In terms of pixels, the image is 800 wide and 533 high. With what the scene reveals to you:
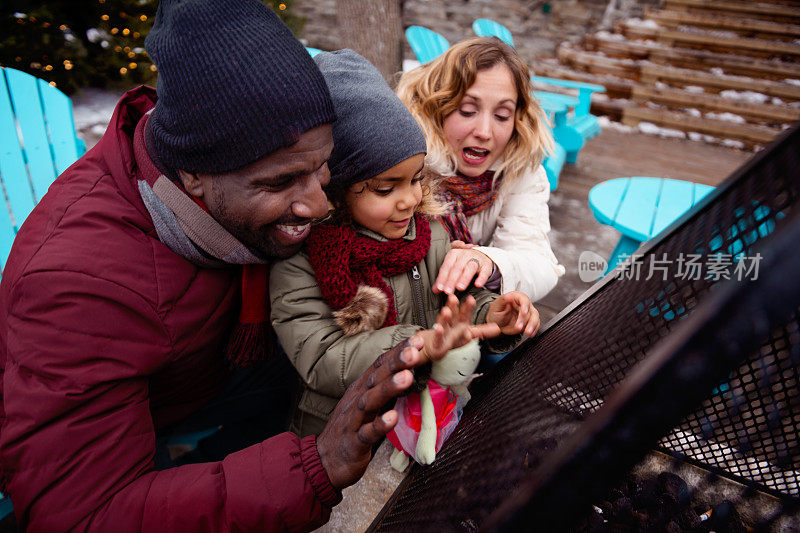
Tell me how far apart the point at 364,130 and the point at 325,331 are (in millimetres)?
541

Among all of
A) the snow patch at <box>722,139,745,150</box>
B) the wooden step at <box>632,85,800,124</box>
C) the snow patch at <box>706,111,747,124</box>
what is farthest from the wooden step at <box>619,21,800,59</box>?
the snow patch at <box>722,139,745,150</box>

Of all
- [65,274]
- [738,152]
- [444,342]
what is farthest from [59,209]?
[738,152]

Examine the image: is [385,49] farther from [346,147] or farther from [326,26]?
[326,26]

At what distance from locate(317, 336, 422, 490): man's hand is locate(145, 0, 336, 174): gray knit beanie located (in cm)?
50

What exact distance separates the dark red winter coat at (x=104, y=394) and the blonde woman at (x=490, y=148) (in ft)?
3.04

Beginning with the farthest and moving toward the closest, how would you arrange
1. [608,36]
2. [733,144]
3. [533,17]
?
[533,17]
[608,36]
[733,144]

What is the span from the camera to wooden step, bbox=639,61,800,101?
5840mm

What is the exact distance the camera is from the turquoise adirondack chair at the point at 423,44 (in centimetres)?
375

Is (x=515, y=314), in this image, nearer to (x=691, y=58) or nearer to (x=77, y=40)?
(x=77, y=40)

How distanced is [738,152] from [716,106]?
0.77m

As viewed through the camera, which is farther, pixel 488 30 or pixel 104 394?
pixel 488 30

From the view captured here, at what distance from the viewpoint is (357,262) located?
1239 millimetres

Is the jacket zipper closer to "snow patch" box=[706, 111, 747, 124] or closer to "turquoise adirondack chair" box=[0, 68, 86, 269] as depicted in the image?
"turquoise adirondack chair" box=[0, 68, 86, 269]

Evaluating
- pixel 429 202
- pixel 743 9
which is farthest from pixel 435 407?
pixel 743 9
